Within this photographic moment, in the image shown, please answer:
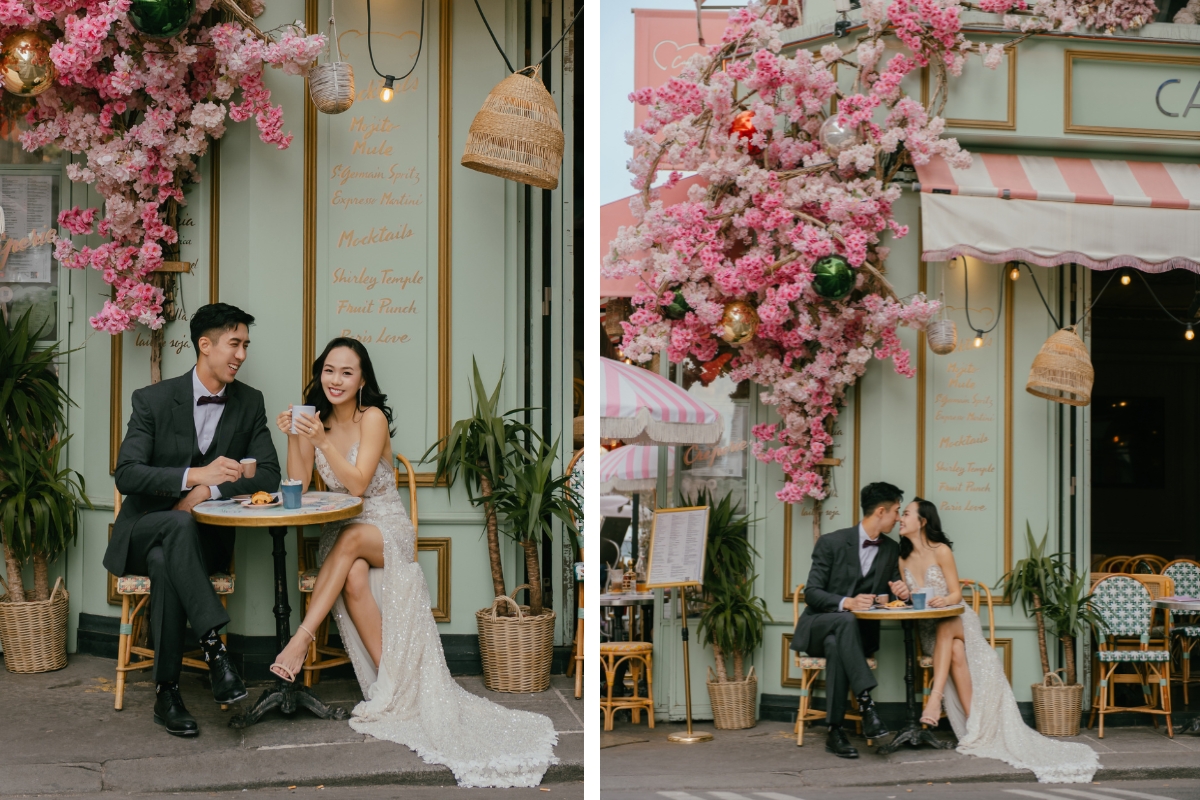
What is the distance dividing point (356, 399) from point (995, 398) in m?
3.31

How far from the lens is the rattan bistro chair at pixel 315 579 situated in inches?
171

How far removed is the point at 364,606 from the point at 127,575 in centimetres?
96

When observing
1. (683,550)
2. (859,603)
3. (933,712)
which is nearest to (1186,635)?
(933,712)

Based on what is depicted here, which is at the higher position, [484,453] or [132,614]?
[484,453]

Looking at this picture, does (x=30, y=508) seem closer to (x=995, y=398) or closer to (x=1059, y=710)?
(x=995, y=398)

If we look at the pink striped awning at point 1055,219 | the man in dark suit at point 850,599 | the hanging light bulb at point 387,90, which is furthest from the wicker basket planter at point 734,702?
the hanging light bulb at point 387,90

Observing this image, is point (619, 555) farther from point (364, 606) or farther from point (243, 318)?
point (243, 318)

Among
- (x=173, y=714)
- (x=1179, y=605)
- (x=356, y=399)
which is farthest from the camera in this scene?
(x=1179, y=605)

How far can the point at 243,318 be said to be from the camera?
4.22 meters

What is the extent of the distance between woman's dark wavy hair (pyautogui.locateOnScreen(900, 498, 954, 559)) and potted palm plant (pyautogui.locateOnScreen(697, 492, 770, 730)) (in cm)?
78

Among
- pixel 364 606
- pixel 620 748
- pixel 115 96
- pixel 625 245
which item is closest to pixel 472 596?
pixel 364 606

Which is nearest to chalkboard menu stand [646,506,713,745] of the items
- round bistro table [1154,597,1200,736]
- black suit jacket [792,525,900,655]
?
black suit jacket [792,525,900,655]

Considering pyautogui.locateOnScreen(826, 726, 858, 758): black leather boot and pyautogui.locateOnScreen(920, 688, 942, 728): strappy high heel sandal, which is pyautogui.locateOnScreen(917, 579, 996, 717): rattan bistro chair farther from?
pyautogui.locateOnScreen(826, 726, 858, 758): black leather boot

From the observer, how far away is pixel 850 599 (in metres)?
4.84
